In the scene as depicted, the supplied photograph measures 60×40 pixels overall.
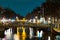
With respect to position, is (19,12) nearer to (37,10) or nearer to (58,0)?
(37,10)

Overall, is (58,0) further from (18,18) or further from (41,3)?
(18,18)

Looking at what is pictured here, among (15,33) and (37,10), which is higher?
(37,10)

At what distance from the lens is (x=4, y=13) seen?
623 cm

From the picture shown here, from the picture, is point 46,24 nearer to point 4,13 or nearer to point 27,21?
point 27,21

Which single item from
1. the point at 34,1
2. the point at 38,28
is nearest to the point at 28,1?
the point at 34,1

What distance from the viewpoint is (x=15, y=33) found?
6.28m

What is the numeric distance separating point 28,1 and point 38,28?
0.50 metres

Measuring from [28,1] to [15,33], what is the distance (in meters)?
0.60

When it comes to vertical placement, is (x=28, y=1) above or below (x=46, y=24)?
above

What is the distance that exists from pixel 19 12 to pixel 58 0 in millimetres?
713

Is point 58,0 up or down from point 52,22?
up

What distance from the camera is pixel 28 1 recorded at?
6.24m

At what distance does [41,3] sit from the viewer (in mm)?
6254

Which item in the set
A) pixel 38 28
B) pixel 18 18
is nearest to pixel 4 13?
pixel 18 18
